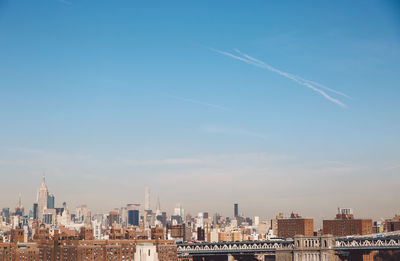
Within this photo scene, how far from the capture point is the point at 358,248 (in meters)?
111

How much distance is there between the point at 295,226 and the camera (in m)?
152

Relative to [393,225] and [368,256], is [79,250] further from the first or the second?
[393,225]

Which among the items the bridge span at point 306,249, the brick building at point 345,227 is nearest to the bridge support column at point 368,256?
the bridge span at point 306,249

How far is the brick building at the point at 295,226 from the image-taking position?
14850 cm

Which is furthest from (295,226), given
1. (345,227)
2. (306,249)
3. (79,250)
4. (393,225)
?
(79,250)

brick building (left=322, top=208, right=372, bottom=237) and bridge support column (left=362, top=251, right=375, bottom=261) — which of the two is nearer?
→ bridge support column (left=362, top=251, right=375, bottom=261)

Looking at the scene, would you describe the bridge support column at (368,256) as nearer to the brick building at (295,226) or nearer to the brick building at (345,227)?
the brick building at (295,226)

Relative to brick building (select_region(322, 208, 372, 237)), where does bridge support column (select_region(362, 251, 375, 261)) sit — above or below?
below

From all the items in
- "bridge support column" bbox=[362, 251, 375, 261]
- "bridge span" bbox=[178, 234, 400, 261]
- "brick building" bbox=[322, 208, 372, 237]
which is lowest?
"bridge support column" bbox=[362, 251, 375, 261]

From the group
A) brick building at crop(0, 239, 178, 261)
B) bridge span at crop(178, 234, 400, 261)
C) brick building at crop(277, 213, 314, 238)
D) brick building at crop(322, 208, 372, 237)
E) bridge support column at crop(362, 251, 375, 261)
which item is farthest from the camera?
brick building at crop(322, 208, 372, 237)

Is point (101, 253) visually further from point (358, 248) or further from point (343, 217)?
point (343, 217)

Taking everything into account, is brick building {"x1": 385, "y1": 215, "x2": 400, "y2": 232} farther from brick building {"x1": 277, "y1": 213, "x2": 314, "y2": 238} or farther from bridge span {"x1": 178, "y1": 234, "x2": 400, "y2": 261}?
bridge span {"x1": 178, "y1": 234, "x2": 400, "y2": 261}

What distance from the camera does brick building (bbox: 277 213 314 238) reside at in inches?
5846

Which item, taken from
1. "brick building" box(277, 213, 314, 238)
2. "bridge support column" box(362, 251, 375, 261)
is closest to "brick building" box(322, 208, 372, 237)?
"brick building" box(277, 213, 314, 238)
